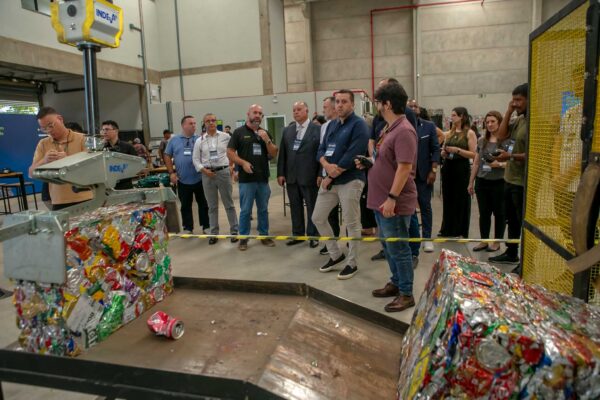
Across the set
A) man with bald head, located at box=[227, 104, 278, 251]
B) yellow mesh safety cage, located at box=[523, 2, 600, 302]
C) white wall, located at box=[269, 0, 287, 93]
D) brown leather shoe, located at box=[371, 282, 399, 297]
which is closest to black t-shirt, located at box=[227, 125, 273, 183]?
man with bald head, located at box=[227, 104, 278, 251]

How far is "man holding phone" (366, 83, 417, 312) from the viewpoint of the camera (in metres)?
2.42

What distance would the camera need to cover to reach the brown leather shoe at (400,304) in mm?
2646

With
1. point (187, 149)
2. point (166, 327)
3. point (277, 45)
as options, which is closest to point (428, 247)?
point (187, 149)

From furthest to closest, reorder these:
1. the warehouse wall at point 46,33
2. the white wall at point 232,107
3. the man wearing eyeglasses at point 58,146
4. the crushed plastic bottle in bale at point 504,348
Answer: the white wall at point 232,107 → the warehouse wall at point 46,33 → the man wearing eyeglasses at point 58,146 → the crushed plastic bottle in bale at point 504,348

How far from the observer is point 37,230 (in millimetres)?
1336

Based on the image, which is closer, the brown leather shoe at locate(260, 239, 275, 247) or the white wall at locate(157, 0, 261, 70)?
the brown leather shoe at locate(260, 239, 275, 247)

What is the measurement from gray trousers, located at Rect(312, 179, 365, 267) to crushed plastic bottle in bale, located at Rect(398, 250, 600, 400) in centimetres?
202

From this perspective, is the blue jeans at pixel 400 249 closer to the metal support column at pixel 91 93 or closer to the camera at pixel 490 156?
the camera at pixel 490 156

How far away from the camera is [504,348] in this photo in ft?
3.11

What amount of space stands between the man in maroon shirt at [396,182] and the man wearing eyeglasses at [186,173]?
100 inches

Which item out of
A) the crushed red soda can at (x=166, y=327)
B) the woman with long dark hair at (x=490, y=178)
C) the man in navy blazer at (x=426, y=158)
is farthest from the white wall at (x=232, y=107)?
the crushed red soda can at (x=166, y=327)

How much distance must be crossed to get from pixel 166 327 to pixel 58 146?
211 centimetres

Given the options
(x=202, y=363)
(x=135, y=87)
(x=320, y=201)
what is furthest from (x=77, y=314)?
(x=135, y=87)

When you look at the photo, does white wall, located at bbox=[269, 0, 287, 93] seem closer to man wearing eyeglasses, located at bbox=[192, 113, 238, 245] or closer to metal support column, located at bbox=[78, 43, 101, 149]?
man wearing eyeglasses, located at bbox=[192, 113, 238, 245]
